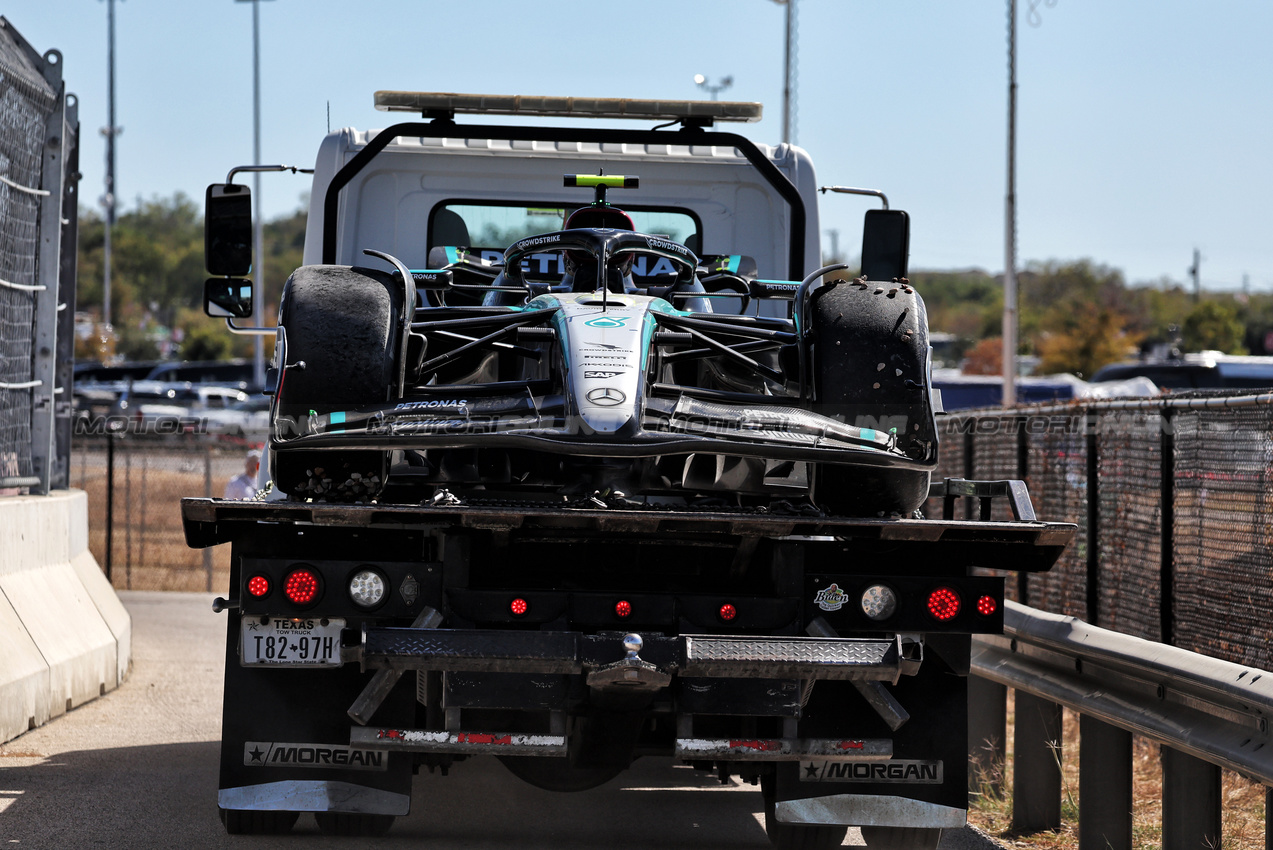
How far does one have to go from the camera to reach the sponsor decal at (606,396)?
211 inches

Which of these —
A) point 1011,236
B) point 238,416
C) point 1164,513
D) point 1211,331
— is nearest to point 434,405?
point 1164,513

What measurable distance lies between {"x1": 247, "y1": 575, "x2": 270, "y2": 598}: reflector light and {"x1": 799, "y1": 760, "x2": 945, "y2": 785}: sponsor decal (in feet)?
6.56

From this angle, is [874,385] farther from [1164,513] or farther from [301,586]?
[1164,513]

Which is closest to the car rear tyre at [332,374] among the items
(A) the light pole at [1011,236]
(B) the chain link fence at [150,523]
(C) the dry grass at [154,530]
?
(C) the dry grass at [154,530]

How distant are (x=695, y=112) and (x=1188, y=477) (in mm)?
3291

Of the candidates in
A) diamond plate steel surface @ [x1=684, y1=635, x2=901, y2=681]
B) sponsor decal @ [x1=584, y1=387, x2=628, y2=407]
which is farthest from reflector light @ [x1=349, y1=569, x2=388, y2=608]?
diamond plate steel surface @ [x1=684, y1=635, x2=901, y2=681]

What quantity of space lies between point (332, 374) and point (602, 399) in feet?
3.28

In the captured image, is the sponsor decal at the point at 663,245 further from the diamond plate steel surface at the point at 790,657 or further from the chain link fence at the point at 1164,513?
the chain link fence at the point at 1164,513

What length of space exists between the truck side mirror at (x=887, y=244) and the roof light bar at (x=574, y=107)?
158 cm

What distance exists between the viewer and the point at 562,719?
17.4 ft

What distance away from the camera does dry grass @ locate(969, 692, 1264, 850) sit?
649 cm

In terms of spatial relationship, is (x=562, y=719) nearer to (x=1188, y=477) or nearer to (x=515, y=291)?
(x=515, y=291)

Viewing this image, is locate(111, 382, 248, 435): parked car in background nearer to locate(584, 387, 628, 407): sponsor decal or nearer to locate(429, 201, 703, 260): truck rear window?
locate(429, 201, 703, 260): truck rear window

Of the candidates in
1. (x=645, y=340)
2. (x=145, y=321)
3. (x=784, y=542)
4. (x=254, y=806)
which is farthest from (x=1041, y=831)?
(x=145, y=321)
